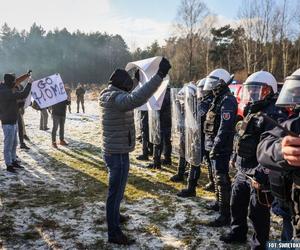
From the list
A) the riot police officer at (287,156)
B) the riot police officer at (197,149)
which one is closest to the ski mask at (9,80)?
the riot police officer at (197,149)

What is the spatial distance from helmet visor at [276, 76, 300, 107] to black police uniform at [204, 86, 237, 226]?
2.27m

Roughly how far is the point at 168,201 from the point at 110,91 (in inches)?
103

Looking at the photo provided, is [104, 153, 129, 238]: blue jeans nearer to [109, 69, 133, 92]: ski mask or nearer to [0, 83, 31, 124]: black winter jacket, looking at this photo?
[109, 69, 133, 92]: ski mask

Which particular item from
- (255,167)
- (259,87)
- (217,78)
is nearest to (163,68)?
(259,87)

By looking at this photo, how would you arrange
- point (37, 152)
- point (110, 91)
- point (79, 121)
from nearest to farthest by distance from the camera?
1. point (110, 91)
2. point (37, 152)
3. point (79, 121)

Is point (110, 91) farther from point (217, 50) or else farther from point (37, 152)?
point (217, 50)

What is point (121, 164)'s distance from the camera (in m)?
4.58

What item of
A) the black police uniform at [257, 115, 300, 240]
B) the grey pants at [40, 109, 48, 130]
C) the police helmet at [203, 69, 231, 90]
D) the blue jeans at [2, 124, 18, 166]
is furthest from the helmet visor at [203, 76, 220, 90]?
the grey pants at [40, 109, 48, 130]

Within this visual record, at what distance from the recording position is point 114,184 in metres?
4.58

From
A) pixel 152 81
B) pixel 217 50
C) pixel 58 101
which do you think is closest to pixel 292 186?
pixel 152 81

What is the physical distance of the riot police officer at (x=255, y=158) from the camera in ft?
12.4

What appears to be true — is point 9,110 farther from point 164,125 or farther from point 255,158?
point 255,158

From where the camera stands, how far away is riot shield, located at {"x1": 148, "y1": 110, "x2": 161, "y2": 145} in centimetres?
868

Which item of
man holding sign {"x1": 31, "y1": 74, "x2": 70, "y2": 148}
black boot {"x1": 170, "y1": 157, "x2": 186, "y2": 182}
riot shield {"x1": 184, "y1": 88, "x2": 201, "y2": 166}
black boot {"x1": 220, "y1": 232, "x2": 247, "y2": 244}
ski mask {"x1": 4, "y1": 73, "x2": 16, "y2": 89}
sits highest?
ski mask {"x1": 4, "y1": 73, "x2": 16, "y2": 89}
